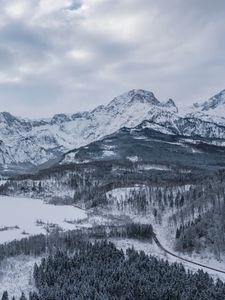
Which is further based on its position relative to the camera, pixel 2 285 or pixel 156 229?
pixel 156 229

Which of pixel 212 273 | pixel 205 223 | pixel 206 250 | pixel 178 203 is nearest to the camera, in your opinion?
pixel 212 273

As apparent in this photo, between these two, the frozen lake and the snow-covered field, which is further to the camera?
the frozen lake

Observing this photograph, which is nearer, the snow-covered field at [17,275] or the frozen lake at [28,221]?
the snow-covered field at [17,275]

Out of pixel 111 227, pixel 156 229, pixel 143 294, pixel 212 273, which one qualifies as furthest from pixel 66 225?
pixel 143 294

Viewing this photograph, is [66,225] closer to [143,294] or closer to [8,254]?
[8,254]

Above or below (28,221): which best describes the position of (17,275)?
below

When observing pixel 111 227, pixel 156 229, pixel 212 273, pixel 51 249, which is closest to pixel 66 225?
pixel 111 227

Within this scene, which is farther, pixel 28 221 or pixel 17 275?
pixel 28 221

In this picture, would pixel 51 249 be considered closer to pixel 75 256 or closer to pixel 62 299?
pixel 75 256

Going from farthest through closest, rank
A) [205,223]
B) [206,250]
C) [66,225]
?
1. [66,225]
2. [205,223]
3. [206,250]
